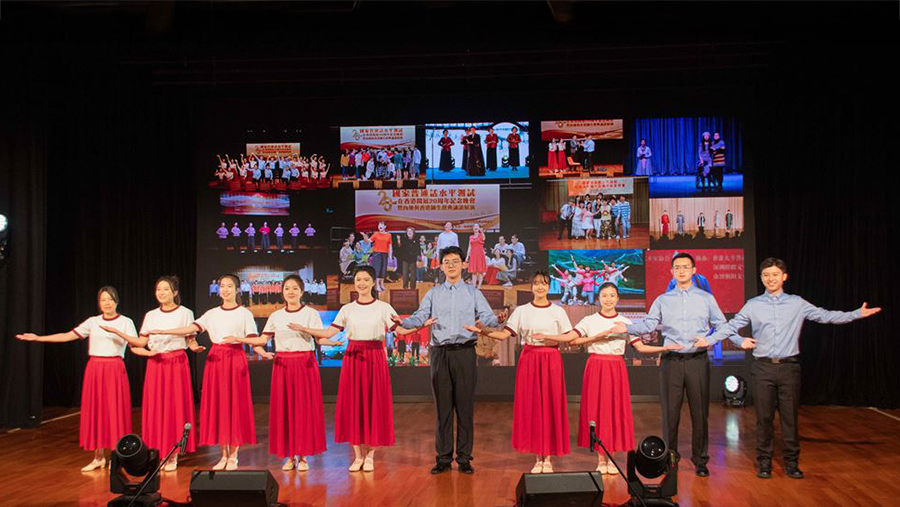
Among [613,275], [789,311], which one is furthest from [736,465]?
[613,275]

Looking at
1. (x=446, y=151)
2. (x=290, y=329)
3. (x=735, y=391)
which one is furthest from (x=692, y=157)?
(x=290, y=329)

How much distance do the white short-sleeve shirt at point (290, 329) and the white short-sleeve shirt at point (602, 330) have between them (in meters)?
1.97

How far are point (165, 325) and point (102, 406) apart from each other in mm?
855

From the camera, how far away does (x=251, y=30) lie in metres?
8.75

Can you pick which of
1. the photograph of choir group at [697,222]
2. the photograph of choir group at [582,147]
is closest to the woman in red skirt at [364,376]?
the photograph of choir group at [582,147]

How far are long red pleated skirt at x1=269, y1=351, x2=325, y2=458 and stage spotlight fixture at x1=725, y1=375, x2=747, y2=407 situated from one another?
17.0ft

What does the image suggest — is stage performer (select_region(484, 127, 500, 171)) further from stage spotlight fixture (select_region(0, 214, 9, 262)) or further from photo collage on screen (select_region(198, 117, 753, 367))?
stage spotlight fixture (select_region(0, 214, 9, 262))

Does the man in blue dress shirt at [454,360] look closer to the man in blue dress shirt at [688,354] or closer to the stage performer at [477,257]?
the man in blue dress shirt at [688,354]

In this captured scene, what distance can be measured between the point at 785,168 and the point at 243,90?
6636 mm

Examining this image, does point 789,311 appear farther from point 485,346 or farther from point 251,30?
point 251,30

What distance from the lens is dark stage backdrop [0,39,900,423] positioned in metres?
9.08

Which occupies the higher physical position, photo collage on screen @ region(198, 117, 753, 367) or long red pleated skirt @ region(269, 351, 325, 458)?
photo collage on screen @ region(198, 117, 753, 367)

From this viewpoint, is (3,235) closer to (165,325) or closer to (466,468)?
(165,325)

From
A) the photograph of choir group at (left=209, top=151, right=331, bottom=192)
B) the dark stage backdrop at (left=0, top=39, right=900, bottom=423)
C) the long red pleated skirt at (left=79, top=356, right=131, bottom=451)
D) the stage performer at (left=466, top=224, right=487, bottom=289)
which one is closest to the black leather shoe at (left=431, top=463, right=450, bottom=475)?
the long red pleated skirt at (left=79, top=356, right=131, bottom=451)
